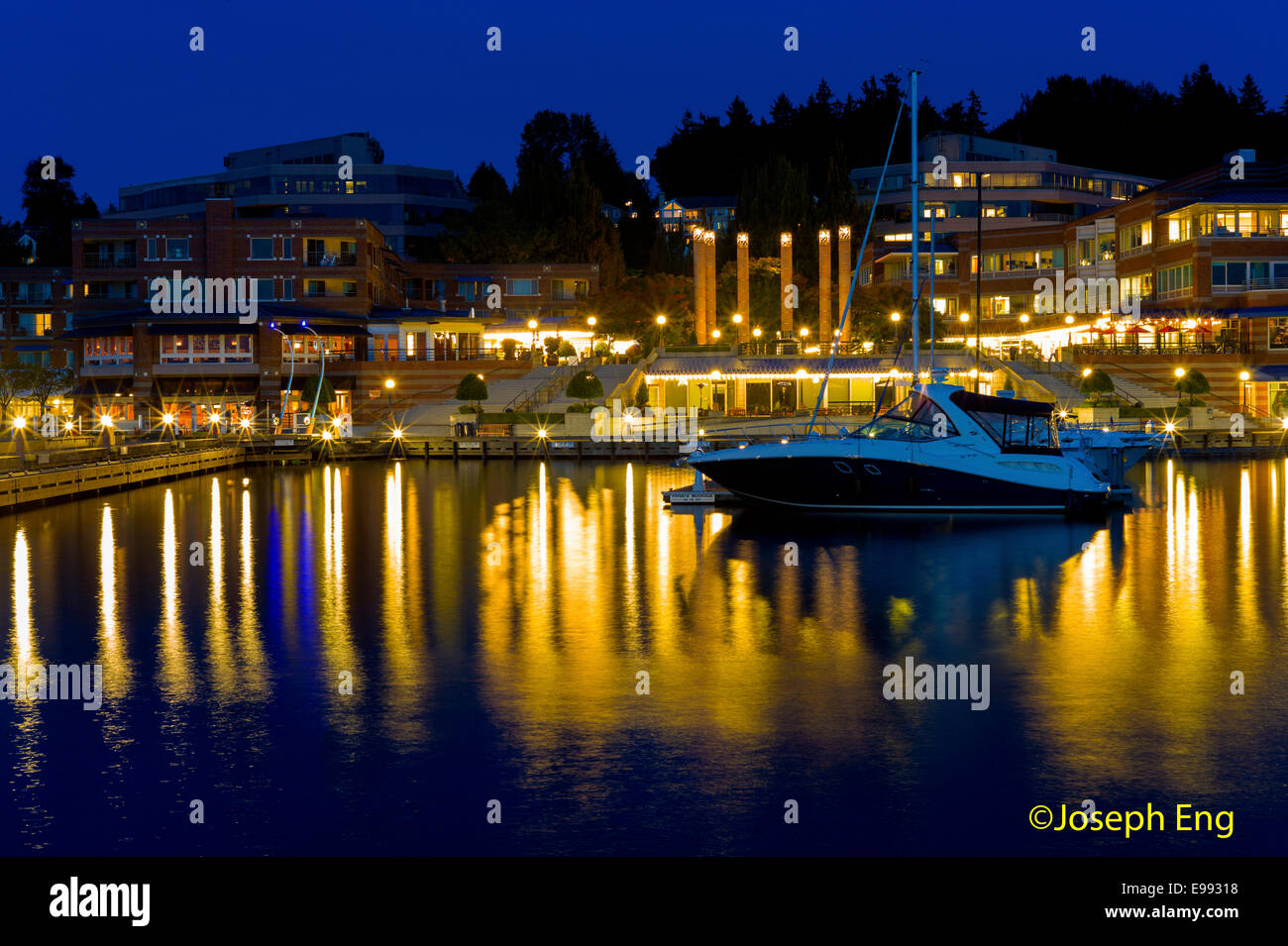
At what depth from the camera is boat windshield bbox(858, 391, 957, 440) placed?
119ft

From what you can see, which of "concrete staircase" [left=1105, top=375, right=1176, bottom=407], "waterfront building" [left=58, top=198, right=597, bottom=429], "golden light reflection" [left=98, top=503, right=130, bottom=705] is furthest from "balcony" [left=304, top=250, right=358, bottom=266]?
"golden light reflection" [left=98, top=503, right=130, bottom=705]

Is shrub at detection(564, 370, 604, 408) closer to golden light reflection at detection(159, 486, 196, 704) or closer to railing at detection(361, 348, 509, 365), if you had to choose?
railing at detection(361, 348, 509, 365)

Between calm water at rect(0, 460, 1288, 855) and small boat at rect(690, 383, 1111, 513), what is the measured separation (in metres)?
3.26

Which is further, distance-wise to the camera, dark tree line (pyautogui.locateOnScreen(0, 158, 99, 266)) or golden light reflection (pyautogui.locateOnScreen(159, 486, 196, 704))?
dark tree line (pyautogui.locateOnScreen(0, 158, 99, 266))

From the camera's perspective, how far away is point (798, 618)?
21.5m

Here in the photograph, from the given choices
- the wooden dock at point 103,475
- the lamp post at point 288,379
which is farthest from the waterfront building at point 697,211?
the wooden dock at point 103,475

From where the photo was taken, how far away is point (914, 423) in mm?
36719

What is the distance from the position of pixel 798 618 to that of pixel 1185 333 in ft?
221

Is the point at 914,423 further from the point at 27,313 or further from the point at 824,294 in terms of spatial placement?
the point at 27,313

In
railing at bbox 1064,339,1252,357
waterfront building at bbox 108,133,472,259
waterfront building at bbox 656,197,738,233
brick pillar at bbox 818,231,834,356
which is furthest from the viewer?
waterfront building at bbox 656,197,738,233

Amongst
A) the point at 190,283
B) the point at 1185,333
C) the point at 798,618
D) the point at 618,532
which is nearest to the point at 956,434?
the point at 618,532

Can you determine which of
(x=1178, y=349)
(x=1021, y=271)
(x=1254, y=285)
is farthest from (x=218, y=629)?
(x=1021, y=271)

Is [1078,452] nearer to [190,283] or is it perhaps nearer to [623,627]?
[623,627]

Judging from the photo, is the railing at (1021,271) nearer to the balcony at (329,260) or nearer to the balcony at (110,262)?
the balcony at (329,260)
